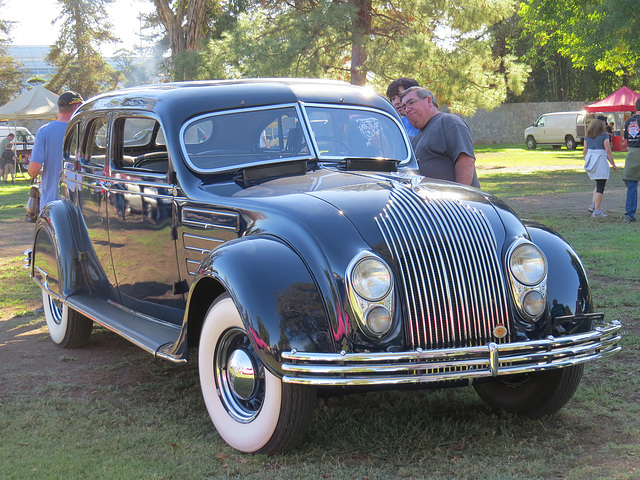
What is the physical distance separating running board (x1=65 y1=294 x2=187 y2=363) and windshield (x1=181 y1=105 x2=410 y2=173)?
0.99 m

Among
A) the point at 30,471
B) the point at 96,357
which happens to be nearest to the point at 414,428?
the point at 30,471

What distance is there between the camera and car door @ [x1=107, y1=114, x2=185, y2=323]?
455 cm

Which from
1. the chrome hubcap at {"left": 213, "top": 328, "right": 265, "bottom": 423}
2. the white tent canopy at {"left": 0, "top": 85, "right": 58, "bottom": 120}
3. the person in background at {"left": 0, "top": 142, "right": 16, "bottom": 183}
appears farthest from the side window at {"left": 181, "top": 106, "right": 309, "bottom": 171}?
the person in background at {"left": 0, "top": 142, "right": 16, "bottom": 183}

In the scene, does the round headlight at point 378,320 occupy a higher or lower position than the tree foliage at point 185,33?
lower

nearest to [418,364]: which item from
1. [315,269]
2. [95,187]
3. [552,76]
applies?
[315,269]

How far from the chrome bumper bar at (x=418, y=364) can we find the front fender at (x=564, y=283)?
0.98ft

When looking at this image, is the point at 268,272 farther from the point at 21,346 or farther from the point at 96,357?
the point at 21,346

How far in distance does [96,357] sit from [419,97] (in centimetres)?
314

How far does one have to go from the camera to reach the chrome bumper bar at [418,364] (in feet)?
10.3

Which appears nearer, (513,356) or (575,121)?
(513,356)

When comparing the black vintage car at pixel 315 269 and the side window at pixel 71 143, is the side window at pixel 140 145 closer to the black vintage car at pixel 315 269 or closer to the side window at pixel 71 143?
the black vintage car at pixel 315 269

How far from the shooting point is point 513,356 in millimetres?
3309

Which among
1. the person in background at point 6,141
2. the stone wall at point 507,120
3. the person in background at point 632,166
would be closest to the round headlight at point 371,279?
the person in background at point 632,166

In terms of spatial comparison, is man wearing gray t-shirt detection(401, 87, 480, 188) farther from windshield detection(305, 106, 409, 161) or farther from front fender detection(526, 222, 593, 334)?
front fender detection(526, 222, 593, 334)
